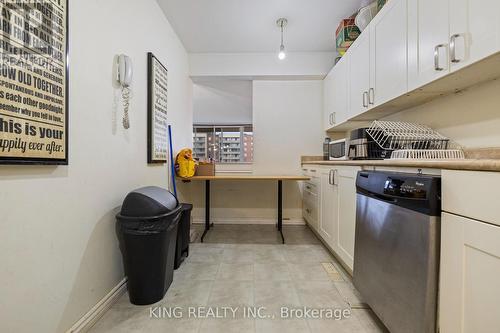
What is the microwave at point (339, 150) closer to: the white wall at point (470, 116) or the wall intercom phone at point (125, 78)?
the white wall at point (470, 116)

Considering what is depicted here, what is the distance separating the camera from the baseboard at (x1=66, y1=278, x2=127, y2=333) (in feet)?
4.04

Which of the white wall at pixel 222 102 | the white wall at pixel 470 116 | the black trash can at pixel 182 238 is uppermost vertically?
the white wall at pixel 222 102

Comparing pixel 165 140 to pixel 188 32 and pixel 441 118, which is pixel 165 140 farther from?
pixel 441 118

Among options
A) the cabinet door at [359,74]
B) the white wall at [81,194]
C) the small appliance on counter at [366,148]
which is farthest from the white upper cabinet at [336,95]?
the white wall at [81,194]

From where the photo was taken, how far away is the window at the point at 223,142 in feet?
23.1

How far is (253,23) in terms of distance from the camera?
2625mm

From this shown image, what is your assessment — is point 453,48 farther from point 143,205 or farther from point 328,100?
point 328,100

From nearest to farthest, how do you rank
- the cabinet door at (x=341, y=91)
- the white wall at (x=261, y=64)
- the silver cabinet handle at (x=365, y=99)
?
the silver cabinet handle at (x=365, y=99)
the cabinet door at (x=341, y=91)
the white wall at (x=261, y=64)

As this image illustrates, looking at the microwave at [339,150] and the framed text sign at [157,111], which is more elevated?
A: the framed text sign at [157,111]

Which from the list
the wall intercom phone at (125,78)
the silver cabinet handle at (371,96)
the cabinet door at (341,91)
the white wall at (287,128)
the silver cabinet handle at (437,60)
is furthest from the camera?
the white wall at (287,128)

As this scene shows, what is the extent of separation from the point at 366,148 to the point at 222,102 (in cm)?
383

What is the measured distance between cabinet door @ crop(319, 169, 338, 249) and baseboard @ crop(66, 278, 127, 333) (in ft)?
5.88

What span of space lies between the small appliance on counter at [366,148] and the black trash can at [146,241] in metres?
Answer: 1.57

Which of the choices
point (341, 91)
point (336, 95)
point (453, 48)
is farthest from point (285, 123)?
point (453, 48)
